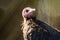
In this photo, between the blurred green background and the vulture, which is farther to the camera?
the blurred green background

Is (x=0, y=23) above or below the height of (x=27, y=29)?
below

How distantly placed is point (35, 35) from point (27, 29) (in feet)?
0.21

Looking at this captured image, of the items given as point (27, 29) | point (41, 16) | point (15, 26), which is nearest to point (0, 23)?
point (15, 26)

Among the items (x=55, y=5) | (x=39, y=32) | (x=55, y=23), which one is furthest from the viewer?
(x=55, y=5)

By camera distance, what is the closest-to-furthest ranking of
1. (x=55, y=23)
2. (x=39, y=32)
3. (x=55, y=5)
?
1. (x=39, y=32)
2. (x=55, y=23)
3. (x=55, y=5)

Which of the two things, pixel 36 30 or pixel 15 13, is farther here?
pixel 15 13

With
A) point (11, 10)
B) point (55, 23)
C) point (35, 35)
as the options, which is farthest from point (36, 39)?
point (11, 10)

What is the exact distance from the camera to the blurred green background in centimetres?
295

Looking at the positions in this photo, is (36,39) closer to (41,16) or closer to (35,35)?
(35,35)

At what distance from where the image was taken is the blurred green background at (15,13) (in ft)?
9.68

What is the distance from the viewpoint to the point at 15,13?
3008 millimetres

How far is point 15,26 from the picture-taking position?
2982 mm

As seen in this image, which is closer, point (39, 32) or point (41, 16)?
point (39, 32)

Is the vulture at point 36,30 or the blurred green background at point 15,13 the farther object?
the blurred green background at point 15,13
